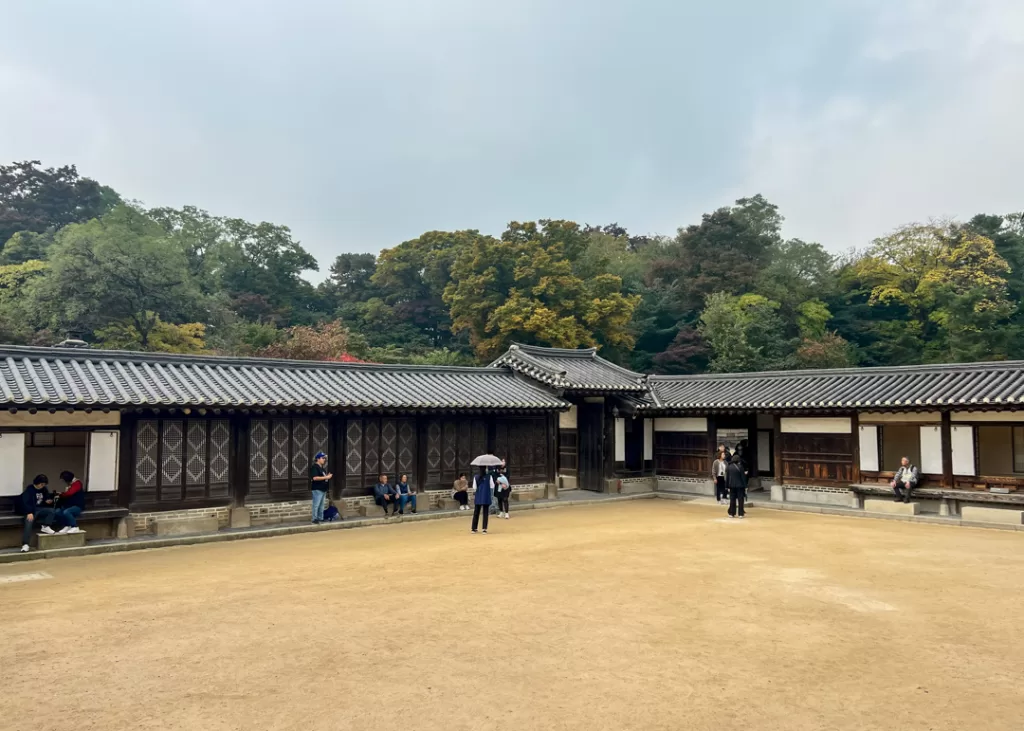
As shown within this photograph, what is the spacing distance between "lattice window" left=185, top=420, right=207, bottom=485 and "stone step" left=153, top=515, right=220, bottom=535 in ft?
2.82

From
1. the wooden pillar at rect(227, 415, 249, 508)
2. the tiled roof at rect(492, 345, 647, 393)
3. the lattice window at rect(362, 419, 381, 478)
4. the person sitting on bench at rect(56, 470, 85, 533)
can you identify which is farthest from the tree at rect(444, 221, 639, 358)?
the person sitting on bench at rect(56, 470, 85, 533)

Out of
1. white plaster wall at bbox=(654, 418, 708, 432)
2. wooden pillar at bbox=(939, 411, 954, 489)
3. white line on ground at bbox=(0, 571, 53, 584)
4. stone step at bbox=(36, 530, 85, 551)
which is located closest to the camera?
white line on ground at bbox=(0, 571, 53, 584)

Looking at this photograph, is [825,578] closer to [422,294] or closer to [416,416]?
[416,416]

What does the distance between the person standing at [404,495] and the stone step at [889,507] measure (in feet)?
42.2

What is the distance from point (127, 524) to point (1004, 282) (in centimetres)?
4488

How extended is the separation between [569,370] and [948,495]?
12.2m

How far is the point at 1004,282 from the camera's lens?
1524 inches

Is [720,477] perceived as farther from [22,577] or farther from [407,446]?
[22,577]

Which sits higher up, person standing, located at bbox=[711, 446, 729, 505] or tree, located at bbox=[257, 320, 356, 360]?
tree, located at bbox=[257, 320, 356, 360]

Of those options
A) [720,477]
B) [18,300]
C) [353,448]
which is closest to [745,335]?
[720,477]

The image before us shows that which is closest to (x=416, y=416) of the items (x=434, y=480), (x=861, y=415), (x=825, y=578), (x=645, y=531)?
(x=434, y=480)

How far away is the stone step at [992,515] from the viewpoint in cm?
1663

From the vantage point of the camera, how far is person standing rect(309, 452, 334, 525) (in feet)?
53.7

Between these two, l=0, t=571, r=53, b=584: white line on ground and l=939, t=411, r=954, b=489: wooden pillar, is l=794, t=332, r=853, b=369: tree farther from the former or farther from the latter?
l=0, t=571, r=53, b=584: white line on ground
